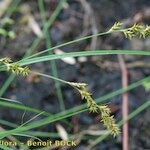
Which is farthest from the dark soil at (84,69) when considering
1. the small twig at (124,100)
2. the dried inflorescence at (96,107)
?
the dried inflorescence at (96,107)

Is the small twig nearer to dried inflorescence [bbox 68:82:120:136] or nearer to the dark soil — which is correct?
the dark soil

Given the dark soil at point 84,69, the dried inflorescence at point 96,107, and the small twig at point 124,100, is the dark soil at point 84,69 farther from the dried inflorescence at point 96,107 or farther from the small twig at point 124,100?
the dried inflorescence at point 96,107

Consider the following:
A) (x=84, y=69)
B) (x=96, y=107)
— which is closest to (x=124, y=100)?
(x=84, y=69)

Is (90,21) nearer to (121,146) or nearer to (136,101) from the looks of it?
(136,101)

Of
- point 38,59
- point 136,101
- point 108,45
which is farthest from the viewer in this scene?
point 108,45

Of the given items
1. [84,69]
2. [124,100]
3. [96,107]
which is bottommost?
[96,107]

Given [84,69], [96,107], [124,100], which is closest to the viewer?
[96,107]

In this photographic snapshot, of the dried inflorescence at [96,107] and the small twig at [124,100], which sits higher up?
the small twig at [124,100]

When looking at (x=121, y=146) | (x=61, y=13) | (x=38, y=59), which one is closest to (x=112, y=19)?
(x=61, y=13)

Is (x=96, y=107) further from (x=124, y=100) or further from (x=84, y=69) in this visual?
(x=84, y=69)

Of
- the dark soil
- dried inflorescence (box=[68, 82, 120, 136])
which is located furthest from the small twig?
dried inflorescence (box=[68, 82, 120, 136])

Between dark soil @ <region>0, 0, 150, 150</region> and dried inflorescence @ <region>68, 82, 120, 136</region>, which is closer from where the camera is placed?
dried inflorescence @ <region>68, 82, 120, 136</region>
